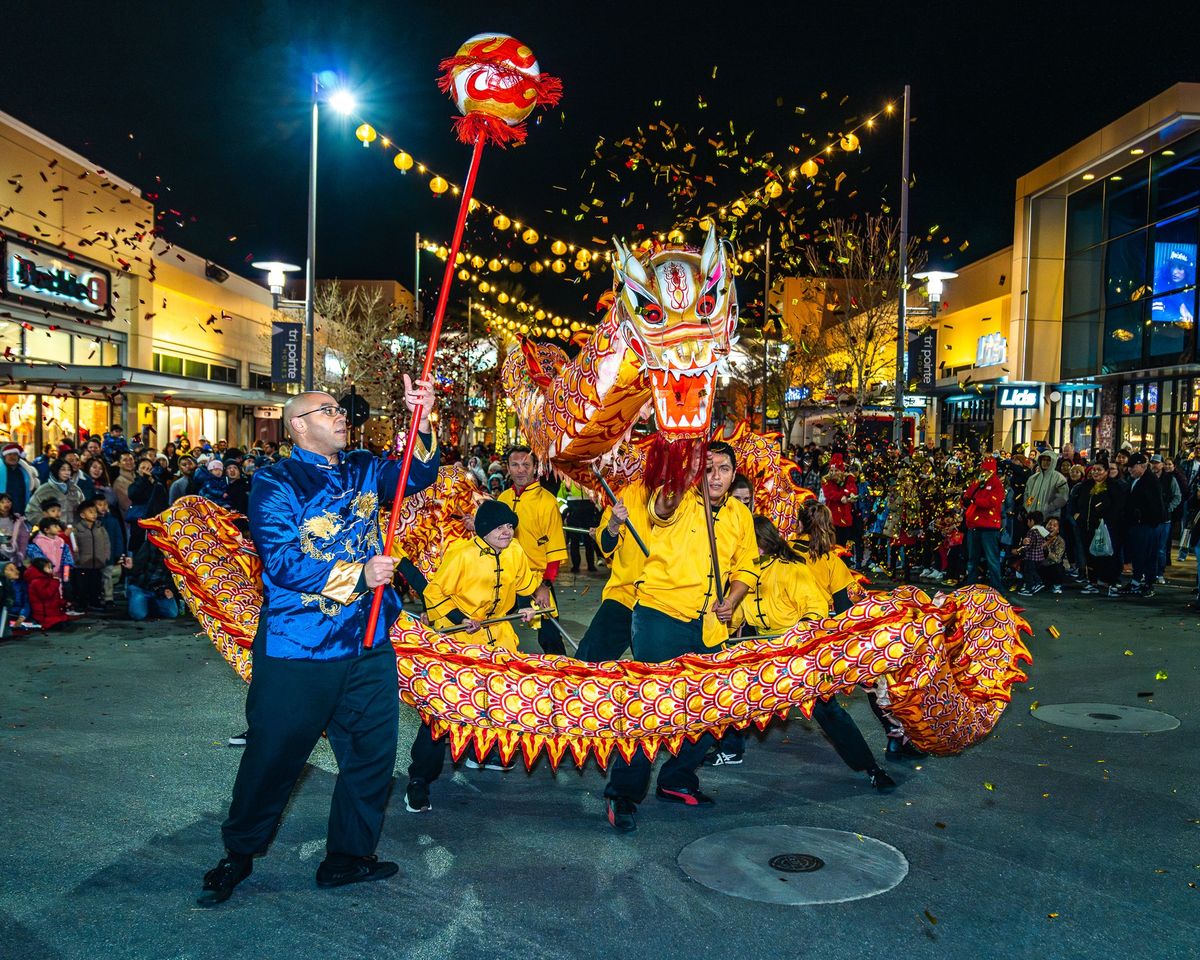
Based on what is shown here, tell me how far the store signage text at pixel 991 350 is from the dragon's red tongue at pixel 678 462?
26.2 meters

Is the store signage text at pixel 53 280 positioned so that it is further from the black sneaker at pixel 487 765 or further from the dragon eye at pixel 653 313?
the dragon eye at pixel 653 313

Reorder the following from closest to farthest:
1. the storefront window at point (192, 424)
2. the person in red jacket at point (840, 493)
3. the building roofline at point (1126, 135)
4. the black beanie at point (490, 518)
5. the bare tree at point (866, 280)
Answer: the black beanie at point (490, 518)
the person in red jacket at point (840, 493)
the building roofline at point (1126, 135)
the bare tree at point (866, 280)
the storefront window at point (192, 424)

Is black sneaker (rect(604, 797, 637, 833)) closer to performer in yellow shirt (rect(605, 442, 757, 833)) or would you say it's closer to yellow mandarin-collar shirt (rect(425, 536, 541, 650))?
performer in yellow shirt (rect(605, 442, 757, 833))

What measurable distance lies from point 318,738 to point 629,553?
6.84 feet

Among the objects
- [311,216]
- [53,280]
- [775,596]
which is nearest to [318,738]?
[775,596]

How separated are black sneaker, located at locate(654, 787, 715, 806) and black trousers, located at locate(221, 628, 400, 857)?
1673 mm

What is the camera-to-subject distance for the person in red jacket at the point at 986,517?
11.9 metres

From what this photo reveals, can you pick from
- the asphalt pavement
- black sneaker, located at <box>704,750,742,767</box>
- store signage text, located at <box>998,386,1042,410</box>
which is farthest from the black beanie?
store signage text, located at <box>998,386,1042,410</box>

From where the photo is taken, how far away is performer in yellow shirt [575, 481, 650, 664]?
216 inches

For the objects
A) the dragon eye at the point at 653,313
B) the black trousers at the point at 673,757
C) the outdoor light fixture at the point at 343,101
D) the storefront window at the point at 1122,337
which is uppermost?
the outdoor light fixture at the point at 343,101

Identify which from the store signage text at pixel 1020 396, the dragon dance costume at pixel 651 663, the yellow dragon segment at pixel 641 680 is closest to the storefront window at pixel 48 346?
the dragon dance costume at pixel 651 663

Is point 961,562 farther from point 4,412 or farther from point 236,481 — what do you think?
point 4,412

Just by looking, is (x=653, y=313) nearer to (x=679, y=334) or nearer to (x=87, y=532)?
(x=679, y=334)

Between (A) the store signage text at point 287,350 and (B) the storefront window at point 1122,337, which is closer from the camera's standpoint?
(A) the store signage text at point 287,350
